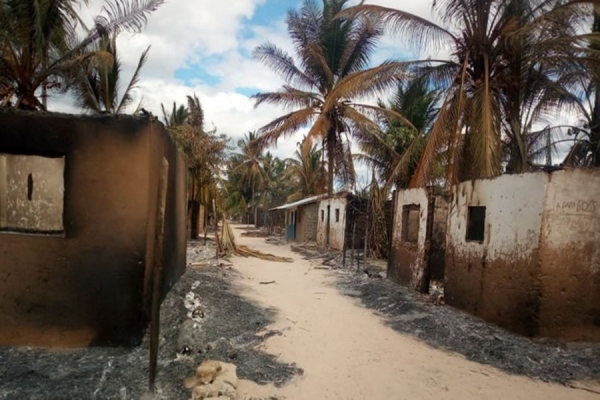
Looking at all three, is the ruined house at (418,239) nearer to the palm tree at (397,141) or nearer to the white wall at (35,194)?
the palm tree at (397,141)

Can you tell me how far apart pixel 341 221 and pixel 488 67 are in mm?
9527

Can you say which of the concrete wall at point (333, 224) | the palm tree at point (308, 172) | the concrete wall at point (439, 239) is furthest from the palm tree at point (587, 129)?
the palm tree at point (308, 172)

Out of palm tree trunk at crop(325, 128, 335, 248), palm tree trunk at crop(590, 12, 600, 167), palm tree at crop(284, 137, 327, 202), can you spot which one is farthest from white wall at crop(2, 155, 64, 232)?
palm tree at crop(284, 137, 327, 202)

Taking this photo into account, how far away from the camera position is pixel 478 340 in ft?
19.1

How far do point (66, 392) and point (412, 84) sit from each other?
10.3 m

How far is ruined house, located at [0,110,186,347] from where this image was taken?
4.68m

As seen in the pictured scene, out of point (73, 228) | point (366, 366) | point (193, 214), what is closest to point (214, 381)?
point (366, 366)

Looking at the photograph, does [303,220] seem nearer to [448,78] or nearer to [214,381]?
[448,78]

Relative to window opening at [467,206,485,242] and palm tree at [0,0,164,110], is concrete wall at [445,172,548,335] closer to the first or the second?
window opening at [467,206,485,242]

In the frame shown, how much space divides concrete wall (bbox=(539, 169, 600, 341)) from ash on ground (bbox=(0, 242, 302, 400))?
3767 millimetres

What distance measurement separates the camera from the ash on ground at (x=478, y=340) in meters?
4.88

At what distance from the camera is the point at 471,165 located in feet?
30.9

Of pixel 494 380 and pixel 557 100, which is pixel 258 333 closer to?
pixel 494 380

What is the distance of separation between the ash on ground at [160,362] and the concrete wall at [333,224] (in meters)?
11.1
